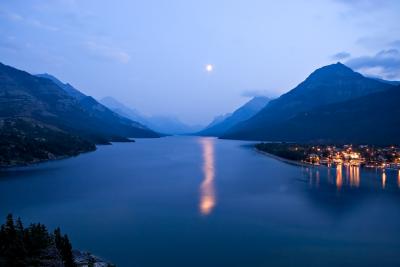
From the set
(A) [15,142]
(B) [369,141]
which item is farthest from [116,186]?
(B) [369,141]

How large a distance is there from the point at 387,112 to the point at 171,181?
166 metres

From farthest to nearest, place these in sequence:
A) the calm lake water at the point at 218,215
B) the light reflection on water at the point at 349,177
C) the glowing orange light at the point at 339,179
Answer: the light reflection on water at the point at 349,177 → the glowing orange light at the point at 339,179 → the calm lake water at the point at 218,215

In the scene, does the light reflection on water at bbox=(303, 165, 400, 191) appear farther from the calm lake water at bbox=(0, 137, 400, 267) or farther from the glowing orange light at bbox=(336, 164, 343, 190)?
the calm lake water at bbox=(0, 137, 400, 267)

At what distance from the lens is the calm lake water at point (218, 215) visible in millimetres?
32594

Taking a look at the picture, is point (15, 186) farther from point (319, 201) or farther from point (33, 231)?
point (319, 201)

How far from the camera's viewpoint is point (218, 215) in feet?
150

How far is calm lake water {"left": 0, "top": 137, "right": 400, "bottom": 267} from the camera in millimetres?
32594

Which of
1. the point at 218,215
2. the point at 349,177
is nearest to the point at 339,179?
the point at 349,177

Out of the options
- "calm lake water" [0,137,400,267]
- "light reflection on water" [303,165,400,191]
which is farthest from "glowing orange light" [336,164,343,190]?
"calm lake water" [0,137,400,267]

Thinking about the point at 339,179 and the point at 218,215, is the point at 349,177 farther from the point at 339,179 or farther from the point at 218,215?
the point at 218,215

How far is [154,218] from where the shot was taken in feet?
145

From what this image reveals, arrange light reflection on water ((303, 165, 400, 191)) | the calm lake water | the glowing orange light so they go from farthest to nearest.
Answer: light reflection on water ((303, 165, 400, 191)) → the glowing orange light → the calm lake water

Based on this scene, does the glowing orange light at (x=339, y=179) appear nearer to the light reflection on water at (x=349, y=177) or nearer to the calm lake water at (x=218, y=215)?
the light reflection on water at (x=349, y=177)

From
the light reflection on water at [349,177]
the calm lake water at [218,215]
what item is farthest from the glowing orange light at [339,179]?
the calm lake water at [218,215]
